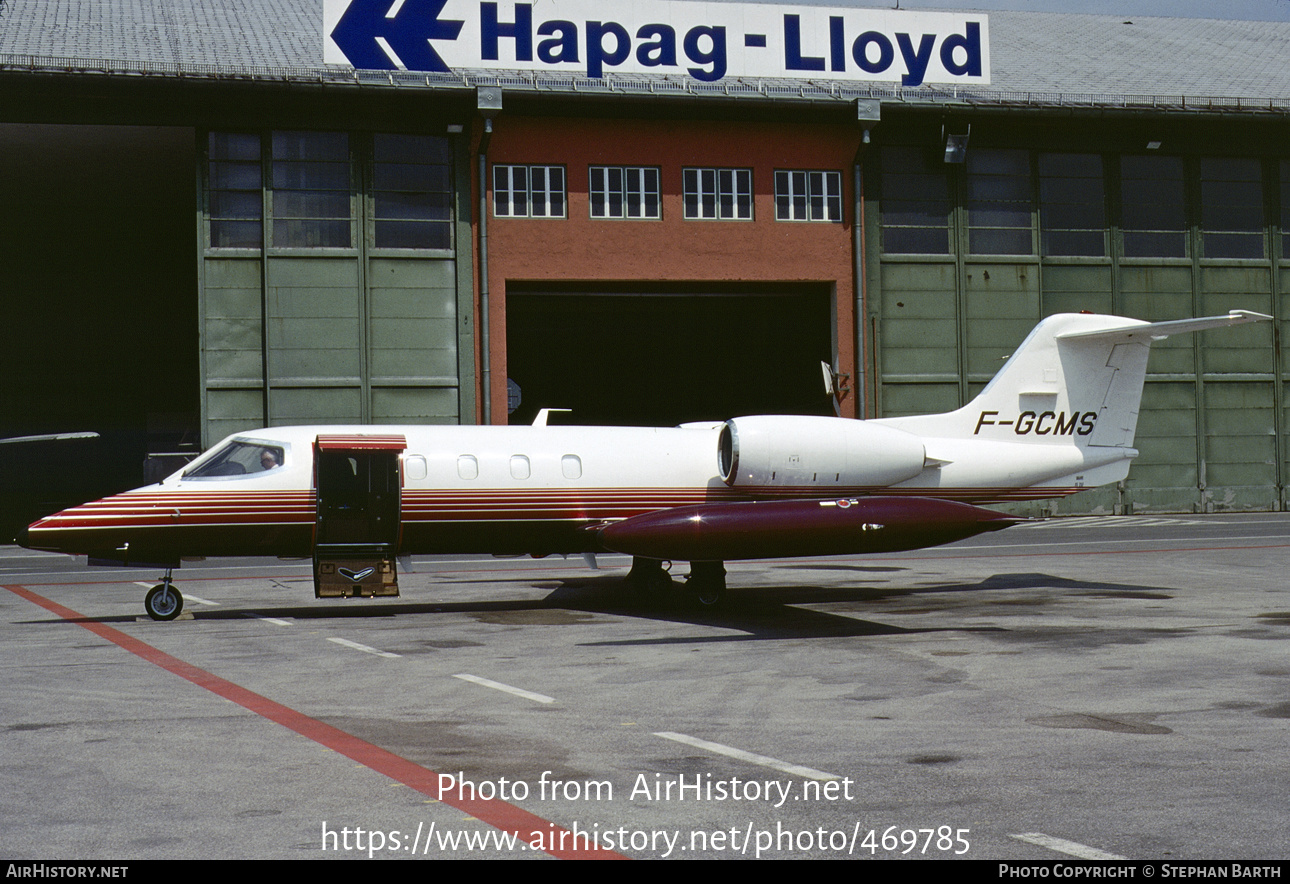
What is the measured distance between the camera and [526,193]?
125 feet

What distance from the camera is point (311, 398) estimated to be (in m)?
36.8

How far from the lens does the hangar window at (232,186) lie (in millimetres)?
36312

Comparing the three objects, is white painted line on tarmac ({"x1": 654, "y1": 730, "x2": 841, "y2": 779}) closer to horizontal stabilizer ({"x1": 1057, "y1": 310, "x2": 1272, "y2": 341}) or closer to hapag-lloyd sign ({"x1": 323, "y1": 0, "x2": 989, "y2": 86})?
horizontal stabilizer ({"x1": 1057, "y1": 310, "x2": 1272, "y2": 341})

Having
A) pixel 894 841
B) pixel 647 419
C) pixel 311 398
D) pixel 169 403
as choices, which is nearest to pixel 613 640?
pixel 894 841

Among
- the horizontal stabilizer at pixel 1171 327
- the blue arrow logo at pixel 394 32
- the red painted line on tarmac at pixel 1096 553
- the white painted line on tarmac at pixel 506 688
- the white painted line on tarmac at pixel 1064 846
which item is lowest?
the red painted line on tarmac at pixel 1096 553

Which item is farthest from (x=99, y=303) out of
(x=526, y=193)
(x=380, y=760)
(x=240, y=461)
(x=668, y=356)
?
(x=380, y=760)

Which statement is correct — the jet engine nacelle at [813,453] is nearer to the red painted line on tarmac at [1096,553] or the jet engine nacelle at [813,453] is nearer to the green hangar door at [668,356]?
the red painted line on tarmac at [1096,553]

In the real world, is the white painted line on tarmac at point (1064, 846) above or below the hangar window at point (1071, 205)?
below

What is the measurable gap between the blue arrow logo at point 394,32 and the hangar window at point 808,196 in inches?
429

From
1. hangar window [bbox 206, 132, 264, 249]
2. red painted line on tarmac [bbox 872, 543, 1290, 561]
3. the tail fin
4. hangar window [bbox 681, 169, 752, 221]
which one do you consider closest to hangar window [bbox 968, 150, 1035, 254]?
hangar window [bbox 681, 169, 752, 221]

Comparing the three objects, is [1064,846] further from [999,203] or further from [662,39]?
[999,203]

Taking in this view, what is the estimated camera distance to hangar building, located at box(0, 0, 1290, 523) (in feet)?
119

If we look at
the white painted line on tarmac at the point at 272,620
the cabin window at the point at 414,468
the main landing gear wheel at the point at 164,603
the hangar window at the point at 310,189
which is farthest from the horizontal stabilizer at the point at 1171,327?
the hangar window at the point at 310,189

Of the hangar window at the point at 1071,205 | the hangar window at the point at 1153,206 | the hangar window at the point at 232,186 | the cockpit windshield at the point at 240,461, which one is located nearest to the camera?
the cockpit windshield at the point at 240,461
